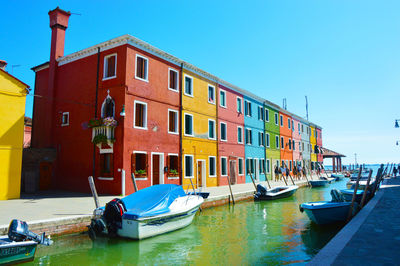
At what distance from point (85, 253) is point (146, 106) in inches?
381

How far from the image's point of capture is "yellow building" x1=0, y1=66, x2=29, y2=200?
12617 mm

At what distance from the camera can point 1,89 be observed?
12945 millimetres

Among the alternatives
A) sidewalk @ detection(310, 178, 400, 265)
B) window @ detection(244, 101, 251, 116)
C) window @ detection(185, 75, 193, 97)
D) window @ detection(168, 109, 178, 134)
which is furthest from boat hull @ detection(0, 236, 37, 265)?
window @ detection(244, 101, 251, 116)

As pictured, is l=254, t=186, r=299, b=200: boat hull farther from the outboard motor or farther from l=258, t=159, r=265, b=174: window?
the outboard motor

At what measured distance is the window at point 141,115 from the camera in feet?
51.6

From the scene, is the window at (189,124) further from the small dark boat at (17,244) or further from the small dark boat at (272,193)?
the small dark boat at (17,244)

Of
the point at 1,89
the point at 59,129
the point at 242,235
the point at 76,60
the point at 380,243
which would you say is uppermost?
the point at 76,60

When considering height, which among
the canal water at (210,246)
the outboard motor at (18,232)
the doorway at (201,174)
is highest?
the doorway at (201,174)

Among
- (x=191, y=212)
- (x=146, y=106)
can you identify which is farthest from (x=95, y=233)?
(x=146, y=106)

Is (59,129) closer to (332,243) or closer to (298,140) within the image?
(332,243)

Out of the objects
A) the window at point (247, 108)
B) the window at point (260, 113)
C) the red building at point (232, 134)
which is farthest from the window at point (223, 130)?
the window at point (260, 113)

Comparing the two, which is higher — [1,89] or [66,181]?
[1,89]

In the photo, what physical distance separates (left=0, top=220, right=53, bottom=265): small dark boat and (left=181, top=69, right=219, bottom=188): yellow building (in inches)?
464

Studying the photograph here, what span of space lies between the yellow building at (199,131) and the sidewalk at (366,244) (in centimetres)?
1161
